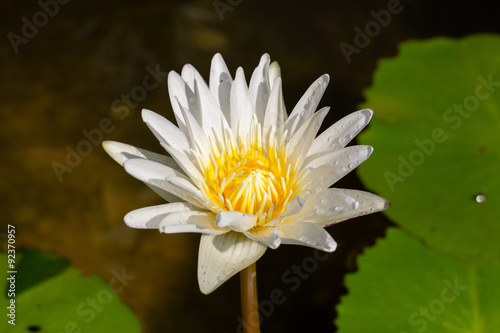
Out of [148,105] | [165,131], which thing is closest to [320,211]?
[165,131]

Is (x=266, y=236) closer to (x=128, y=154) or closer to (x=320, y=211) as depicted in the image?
(x=320, y=211)

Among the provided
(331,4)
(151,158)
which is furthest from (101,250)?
Answer: (331,4)

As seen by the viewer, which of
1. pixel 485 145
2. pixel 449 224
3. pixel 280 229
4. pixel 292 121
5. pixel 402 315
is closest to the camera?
pixel 280 229

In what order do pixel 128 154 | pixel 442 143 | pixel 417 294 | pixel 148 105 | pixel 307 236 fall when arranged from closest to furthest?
pixel 307 236
pixel 128 154
pixel 417 294
pixel 442 143
pixel 148 105

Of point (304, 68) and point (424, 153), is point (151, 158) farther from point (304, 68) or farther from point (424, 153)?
point (304, 68)

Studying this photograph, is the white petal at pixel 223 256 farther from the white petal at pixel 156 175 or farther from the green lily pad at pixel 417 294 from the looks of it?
the green lily pad at pixel 417 294

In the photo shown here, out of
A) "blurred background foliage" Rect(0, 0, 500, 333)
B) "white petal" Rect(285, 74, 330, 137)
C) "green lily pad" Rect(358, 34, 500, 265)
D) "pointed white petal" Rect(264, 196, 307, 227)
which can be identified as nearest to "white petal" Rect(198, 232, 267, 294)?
"pointed white petal" Rect(264, 196, 307, 227)

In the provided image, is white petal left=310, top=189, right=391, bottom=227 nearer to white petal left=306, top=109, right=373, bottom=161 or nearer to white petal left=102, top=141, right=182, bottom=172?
white petal left=306, top=109, right=373, bottom=161
